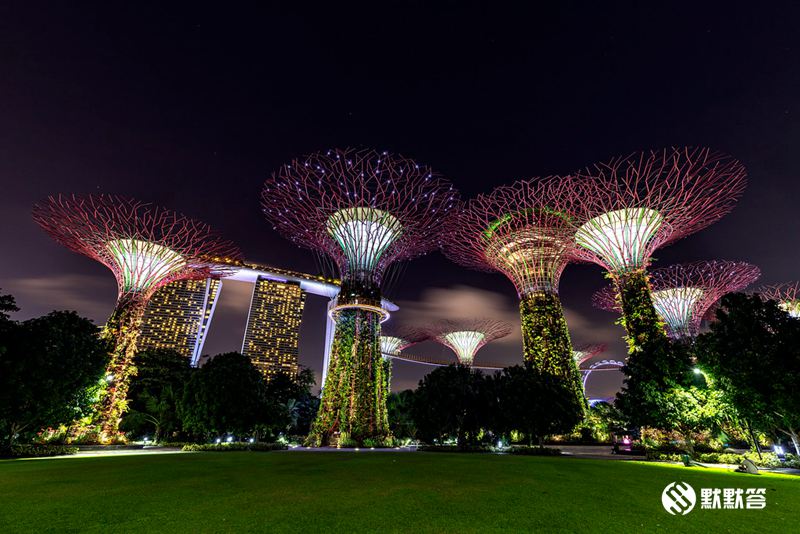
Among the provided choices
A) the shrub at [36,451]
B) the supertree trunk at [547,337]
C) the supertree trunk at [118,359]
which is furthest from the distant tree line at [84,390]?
the supertree trunk at [547,337]

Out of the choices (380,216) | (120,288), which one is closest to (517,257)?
(380,216)

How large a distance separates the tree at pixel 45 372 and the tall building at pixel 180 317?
103 metres

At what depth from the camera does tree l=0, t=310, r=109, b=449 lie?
20.6 m

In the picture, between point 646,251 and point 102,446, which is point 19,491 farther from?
point 646,251

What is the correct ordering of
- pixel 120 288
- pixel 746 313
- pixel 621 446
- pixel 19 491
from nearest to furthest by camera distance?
pixel 19 491 → pixel 746 313 → pixel 621 446 → pixel 120 288

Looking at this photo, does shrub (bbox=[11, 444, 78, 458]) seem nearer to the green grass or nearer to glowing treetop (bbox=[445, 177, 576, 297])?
the green grass

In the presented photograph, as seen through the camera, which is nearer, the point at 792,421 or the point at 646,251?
the point at 792,421

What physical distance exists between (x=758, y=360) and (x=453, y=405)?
2025 cm

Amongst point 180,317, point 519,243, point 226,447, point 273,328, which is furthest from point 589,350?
point 180,317

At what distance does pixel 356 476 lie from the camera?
13.0 metres

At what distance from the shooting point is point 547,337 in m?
41.6

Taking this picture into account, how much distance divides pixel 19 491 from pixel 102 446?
30.9 meters

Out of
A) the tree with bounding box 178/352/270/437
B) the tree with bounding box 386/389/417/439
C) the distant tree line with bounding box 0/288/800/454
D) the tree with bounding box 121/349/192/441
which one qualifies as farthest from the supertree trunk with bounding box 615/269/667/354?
the tree with bounding box 121/349/192/441

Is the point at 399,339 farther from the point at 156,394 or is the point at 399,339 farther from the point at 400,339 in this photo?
the point at 156,394
